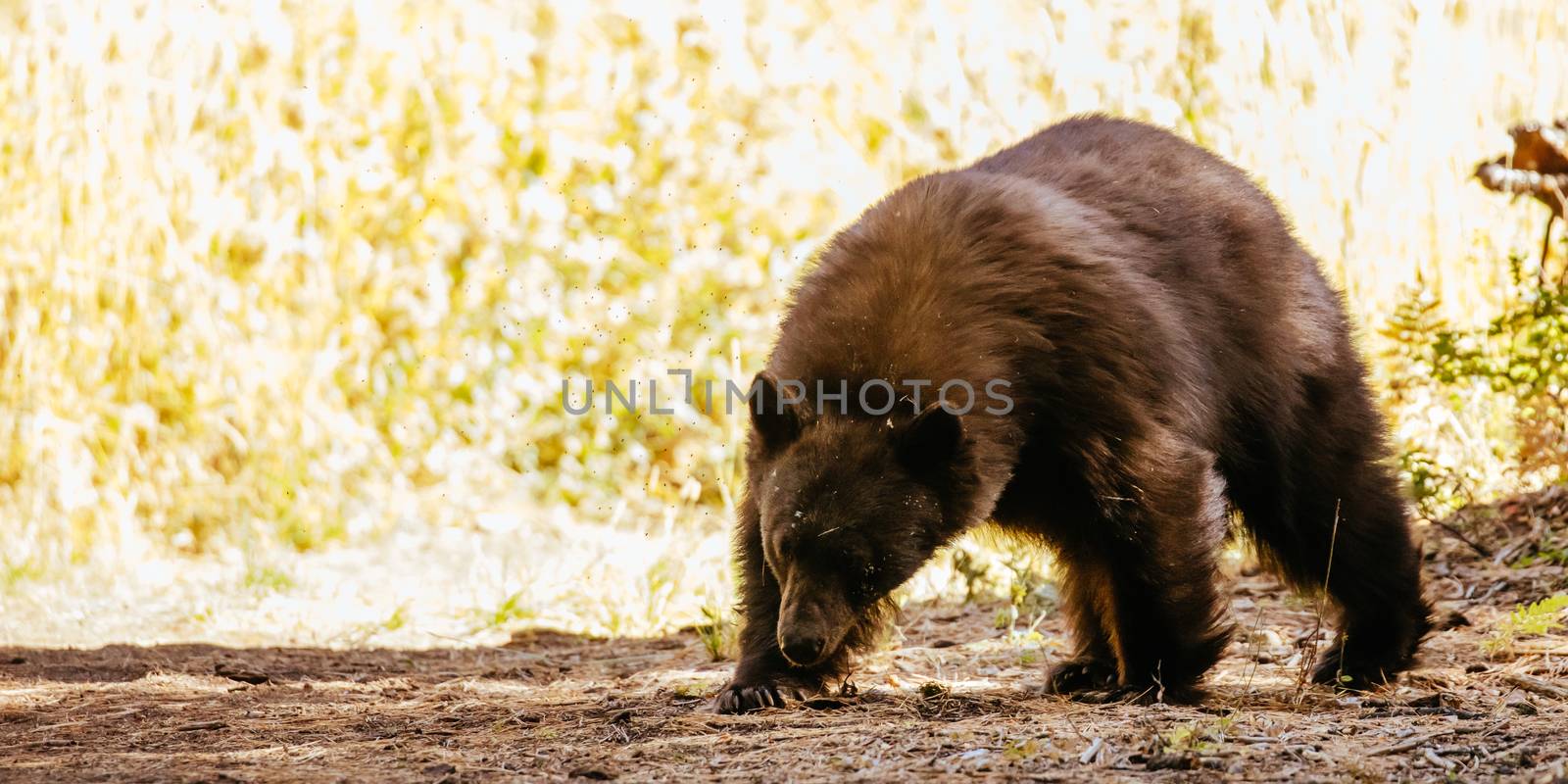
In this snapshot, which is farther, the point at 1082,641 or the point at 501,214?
the point at 501,214

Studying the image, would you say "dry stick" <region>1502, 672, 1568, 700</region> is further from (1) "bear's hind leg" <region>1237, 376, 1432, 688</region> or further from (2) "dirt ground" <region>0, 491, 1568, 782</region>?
(1) "bear's hind leg" <region>1237, 376, 1432, 688</region>

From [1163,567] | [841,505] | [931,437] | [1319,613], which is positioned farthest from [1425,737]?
[841,505]

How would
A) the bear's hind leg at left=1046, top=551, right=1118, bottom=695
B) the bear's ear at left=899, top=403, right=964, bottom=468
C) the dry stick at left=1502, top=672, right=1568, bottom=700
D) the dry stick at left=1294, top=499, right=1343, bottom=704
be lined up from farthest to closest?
the bear's hind leg at left=1046, top=551, right=1118, bottom=695 → the dry stick at left=1294, top=499, right=1343, bottom=704 → the dry stick at left=1502, top=672, right=1568, bottom=700 → the bear's ear at left=899, top=403, right=964, bottom=468

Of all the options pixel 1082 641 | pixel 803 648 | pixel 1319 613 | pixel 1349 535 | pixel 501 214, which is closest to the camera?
pixel 803 648

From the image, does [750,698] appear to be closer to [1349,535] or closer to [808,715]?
[808,715]

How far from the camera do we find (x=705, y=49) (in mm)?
10719

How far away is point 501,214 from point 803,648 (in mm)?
6567

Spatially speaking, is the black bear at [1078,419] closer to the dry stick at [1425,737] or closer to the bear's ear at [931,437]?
the bear's ear at [931,437]

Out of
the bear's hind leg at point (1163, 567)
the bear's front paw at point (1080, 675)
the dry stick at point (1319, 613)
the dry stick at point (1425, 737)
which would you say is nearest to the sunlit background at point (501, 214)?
the bear's front paw at point (1080, 675)

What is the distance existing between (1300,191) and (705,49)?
4103 millimetres

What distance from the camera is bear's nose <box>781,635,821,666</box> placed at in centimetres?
427

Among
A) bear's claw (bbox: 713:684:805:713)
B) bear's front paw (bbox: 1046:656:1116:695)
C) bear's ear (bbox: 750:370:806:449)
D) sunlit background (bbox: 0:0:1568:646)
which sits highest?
sunlit background (bbox: 0:0:1568:646)

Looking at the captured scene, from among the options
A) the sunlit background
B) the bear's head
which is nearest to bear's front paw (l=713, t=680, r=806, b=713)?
the bear's head

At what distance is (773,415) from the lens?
4336 mm
